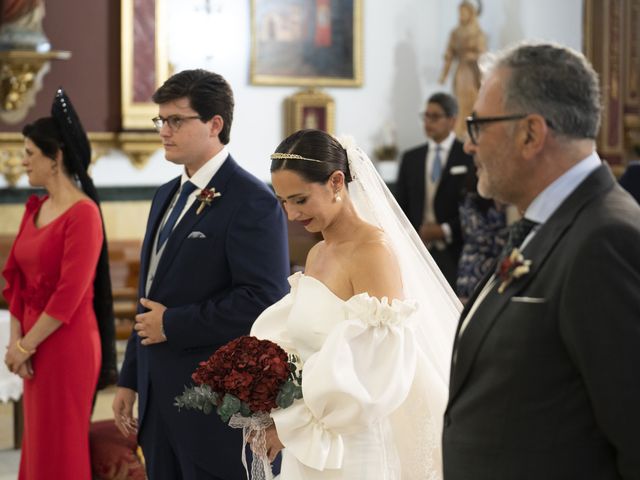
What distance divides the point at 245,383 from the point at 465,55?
8.81 m

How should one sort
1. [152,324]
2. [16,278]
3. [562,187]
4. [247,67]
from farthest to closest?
[247,67]
[16,278]
[152,324]
[562,187]

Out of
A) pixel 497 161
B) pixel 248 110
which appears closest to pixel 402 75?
pixel 248 110

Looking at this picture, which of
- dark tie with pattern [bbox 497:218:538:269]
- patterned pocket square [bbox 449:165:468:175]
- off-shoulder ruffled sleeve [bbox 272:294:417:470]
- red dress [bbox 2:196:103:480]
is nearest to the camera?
dark tie with pattern [bbox 497:218:538:269]

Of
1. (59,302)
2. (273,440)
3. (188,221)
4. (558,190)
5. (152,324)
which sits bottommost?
(273,440)

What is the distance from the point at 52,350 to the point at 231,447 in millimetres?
1401

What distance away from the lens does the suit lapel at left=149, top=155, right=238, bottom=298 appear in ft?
12.0

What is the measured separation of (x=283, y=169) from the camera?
3.22 m

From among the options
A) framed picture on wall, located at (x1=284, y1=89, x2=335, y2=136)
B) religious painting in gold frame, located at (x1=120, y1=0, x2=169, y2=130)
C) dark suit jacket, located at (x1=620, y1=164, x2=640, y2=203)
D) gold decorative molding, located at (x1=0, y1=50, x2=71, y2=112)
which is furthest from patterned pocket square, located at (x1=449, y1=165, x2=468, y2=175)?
dark suit jacket, located at (x1=620, y1=164, x2=640, y2=203)

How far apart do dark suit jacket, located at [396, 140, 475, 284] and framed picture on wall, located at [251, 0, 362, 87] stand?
245cm

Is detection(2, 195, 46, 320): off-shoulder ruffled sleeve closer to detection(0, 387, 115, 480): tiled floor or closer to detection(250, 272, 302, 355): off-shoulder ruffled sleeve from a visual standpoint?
detection(0, 387, 115, 480): tiled floor

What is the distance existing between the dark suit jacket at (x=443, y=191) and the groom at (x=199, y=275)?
4501mm

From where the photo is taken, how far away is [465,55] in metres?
11.3

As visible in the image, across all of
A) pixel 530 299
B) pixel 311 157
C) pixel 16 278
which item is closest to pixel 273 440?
pixel 311 157

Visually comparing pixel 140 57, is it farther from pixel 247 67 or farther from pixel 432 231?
pixel 432 231
